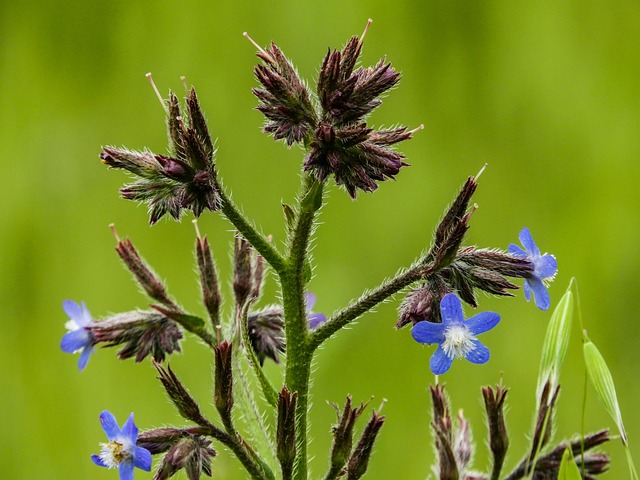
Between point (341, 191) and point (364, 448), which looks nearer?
point (364, 448)

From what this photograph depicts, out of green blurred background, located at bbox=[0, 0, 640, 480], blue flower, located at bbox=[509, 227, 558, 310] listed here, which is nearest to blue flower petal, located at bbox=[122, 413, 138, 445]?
blue flower, located at bbox=[509, 227, 558, 310]

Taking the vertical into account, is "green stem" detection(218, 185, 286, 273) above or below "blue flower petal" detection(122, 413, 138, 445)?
above

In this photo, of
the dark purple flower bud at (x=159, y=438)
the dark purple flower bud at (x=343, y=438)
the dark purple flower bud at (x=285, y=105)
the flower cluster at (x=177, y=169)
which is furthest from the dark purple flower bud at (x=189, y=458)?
the dark purple flower bud at (x=285, y=105)

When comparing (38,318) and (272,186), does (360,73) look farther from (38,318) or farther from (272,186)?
(38,318)

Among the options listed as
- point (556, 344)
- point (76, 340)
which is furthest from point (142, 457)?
point (556, 344)

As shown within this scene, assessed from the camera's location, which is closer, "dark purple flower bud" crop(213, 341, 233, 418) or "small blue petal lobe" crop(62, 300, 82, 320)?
"dark purple flower bud" crop(213, 341, 233, 418)

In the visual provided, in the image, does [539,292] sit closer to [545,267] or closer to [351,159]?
[545,267]

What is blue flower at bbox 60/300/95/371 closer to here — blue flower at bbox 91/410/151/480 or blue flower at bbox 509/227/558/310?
blue flower at bbox 91/410/151/480
